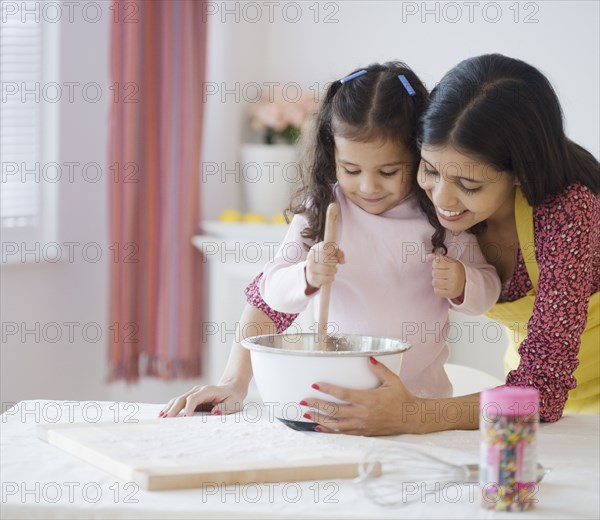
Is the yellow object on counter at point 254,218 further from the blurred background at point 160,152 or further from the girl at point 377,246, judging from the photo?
the girl at point 377,246

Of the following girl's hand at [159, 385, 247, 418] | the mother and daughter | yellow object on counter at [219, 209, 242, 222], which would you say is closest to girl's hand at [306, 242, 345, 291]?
the mother and daughter

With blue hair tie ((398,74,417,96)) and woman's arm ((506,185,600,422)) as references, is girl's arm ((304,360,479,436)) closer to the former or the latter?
woman's arm ((506,185,600,422))

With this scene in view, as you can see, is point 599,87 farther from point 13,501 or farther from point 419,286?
point 13,501

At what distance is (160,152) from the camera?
3531mm

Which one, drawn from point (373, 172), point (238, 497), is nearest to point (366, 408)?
point (238, 497)

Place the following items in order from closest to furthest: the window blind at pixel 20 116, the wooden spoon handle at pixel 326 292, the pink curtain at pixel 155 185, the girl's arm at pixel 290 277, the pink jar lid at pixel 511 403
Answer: the pink jar lid at pixel 511 403 < the wooden spoon handle at pixel 326 292 < the girl's arm at pixel 290 277 < the window blind at pixel 20 116 < the pink curtain at pixel 155 185

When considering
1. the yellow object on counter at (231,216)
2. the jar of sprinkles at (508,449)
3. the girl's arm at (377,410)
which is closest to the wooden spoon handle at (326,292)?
the girl's arm at (377,410)

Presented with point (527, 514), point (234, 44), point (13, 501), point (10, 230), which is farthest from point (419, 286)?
point (234, 44)

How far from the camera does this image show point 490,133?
1.43 metres

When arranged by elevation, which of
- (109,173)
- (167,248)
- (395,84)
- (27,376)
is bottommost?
(27,376)

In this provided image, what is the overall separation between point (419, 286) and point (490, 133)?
1.03ft

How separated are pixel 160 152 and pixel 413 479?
2570 millimetres

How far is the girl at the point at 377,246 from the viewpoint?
1.54 m

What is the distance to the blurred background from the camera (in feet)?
10.4
